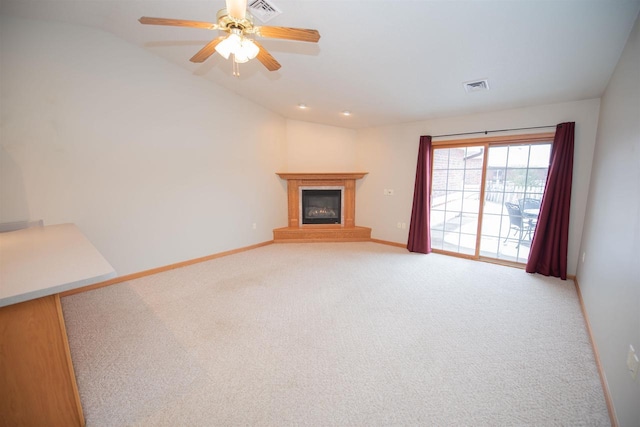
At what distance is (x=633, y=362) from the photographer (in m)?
1.25

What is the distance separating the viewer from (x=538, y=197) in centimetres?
364

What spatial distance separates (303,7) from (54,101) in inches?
111

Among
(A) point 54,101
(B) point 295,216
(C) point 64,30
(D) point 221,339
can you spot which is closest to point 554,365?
(D) point 221,339

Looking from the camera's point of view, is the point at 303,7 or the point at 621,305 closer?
the point at 621,305

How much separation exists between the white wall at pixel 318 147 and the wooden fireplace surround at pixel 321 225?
0.28 m

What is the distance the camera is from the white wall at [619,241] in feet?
4.46

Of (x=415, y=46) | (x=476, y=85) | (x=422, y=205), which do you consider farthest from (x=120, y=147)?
(x=422, y=205)

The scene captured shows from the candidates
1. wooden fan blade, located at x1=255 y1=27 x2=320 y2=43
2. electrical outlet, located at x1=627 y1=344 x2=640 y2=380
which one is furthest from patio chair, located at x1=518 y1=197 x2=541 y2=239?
wooden fan blade, located at x1=255 y1=27 x2=320 y2=43

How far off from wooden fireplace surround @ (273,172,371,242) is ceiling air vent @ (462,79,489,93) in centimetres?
251

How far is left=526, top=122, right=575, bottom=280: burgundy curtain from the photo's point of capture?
322cm

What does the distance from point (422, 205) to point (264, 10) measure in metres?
3.63

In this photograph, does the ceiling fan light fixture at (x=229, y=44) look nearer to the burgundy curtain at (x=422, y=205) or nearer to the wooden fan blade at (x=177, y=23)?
the wooden fan blade at (x=177, y=23)

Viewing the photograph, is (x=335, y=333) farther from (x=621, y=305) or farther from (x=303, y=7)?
(x=303, y=7)

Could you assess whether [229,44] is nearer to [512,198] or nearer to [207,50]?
[207,50]
